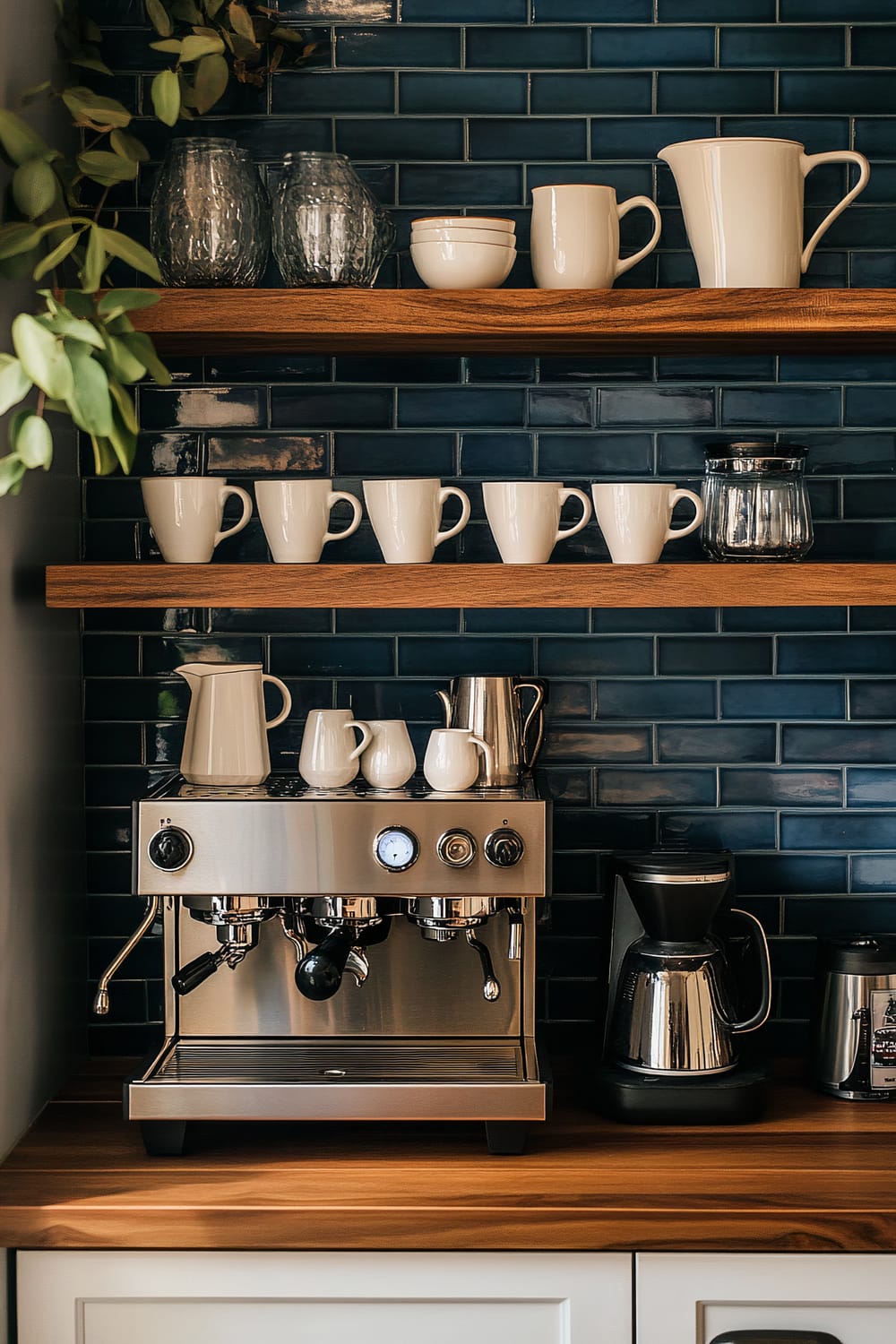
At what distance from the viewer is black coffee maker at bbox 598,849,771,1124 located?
1589mm

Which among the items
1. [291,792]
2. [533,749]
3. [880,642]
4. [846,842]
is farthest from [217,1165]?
[880,642]

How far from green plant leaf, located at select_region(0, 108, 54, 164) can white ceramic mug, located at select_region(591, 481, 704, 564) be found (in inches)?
29.0

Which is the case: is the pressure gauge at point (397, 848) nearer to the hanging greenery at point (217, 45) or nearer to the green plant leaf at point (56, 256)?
the green plant leaf at point (56, 256)

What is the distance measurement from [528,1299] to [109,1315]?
456 millimetres

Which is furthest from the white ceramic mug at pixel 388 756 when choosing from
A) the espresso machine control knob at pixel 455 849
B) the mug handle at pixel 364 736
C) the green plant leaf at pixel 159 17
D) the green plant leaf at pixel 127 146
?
the green plant leaf at pixel 159 17

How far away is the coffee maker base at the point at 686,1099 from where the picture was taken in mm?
1583

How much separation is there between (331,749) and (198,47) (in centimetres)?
87

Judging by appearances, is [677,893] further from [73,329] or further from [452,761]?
[73,329]

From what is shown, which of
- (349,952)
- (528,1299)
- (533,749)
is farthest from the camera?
(533,749)

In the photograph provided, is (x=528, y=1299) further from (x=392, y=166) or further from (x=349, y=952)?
(x=392, y=166)

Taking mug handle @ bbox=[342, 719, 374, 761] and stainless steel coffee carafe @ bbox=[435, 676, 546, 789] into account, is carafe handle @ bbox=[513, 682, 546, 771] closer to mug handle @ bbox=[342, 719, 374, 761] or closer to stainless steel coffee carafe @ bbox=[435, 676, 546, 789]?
stainless steel coffee carafe @ bbox=[435, 676, 546, 789]

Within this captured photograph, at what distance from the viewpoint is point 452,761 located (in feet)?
5.20

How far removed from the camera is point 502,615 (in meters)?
1.87

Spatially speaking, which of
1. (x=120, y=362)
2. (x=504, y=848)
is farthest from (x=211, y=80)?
(x=504, y=848)
